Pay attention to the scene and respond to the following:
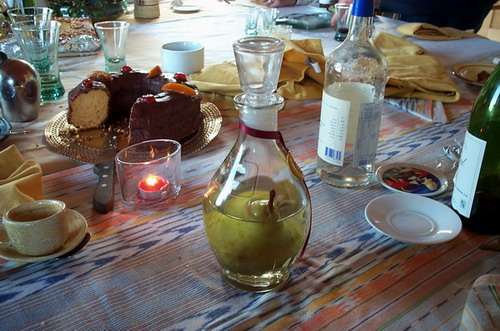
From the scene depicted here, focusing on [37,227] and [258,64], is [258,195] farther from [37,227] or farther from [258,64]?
[37,227]

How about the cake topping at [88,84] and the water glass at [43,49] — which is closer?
the cake topping at [88,84]

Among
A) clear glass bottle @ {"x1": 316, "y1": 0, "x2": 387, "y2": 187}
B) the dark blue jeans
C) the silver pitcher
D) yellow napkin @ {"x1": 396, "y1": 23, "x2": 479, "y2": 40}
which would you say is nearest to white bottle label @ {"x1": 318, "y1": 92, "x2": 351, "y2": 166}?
clear glass bottle @ {"x1": 316, "y1": 0, "x2": 387, "y2": 187}

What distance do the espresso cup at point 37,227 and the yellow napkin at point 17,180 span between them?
0.31 feet

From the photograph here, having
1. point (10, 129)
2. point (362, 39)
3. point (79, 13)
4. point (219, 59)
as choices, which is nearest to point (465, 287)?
point (362, 39)

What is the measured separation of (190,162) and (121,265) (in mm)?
287

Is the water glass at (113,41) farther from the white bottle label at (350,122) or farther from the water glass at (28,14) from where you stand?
the white bottle label at (350,122)

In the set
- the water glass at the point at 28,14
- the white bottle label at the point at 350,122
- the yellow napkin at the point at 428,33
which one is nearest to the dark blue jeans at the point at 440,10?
the yellow napkin at the point at 428,33

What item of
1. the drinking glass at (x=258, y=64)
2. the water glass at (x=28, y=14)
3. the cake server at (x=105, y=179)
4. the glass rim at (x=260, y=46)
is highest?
the glass rim at (x=260, y=46)

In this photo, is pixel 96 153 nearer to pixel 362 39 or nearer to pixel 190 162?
pixel 190 162

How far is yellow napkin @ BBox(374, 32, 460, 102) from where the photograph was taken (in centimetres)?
109

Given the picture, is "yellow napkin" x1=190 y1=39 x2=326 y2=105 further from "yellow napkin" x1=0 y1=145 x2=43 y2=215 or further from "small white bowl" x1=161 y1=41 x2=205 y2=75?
"yellow napkin" x1=0 y1=145 x2=43 y2=215

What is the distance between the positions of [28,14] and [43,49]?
17 centimetres

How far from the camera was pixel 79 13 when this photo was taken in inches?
65.5

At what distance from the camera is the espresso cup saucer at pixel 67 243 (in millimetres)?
542
